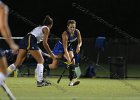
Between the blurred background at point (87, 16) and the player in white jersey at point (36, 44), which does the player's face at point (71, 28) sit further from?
the blurred background at point (87, 16)

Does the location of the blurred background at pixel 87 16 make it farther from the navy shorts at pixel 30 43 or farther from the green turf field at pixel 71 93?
the navy shorts at pixel 30 43

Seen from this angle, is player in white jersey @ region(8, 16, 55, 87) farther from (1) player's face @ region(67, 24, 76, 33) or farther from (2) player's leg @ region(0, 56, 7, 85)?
(2) player's leg @ region(0, 56, 7, 85)

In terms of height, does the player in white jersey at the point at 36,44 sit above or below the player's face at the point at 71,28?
below

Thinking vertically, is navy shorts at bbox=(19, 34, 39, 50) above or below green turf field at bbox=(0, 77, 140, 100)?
above

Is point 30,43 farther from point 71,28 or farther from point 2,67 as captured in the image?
point 2,67

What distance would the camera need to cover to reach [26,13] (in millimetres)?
37375

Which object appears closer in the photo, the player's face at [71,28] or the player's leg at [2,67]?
the player's leg at [2,67]

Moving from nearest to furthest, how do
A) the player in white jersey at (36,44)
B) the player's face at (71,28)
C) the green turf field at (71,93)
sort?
1. the green turf field at (71,93)
2. the player in white jersey at (36,44)
3. the player's face at (71,28)

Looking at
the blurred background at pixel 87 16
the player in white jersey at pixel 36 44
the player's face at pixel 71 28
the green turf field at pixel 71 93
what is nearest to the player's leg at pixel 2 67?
the green turf field at pixel 71 93

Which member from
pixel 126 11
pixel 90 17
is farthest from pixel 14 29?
pixel 126 11

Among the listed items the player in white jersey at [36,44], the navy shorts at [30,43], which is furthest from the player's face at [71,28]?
the navy shorts at [30,43]

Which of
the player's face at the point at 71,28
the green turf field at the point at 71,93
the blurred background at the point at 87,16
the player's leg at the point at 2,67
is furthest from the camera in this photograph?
the blurred background at the point at 87,16

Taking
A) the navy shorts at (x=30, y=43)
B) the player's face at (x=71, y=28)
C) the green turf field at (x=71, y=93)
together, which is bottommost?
the green turf field at (x=71, y=93)

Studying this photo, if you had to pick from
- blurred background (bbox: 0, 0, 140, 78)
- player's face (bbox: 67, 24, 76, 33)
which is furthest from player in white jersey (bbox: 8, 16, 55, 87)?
blurred background (bbox: 0, 0, 140, 78)
